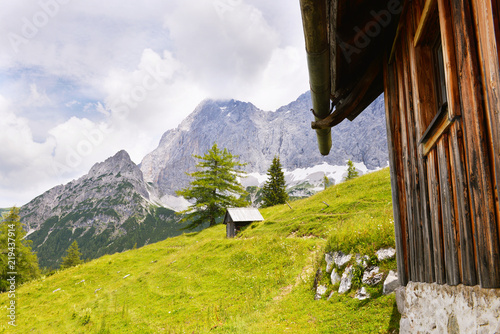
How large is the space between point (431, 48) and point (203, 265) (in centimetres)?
1944

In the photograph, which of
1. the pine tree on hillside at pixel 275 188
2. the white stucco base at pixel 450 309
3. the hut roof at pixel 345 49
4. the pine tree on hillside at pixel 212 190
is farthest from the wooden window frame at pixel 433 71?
the pine tree on hillside at pixel 275 188

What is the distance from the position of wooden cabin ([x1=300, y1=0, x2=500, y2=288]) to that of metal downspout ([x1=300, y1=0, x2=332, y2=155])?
1 cm

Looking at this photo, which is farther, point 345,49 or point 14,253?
point 14,253

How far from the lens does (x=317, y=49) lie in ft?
13.4

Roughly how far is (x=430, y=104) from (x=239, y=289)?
13.0 m

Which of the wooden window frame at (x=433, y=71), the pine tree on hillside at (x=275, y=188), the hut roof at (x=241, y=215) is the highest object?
the pine tree on hillside at (x=275, y=188)

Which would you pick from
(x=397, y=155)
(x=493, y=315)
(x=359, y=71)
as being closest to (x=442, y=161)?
(x=493, y=315)

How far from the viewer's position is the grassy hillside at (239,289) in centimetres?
967

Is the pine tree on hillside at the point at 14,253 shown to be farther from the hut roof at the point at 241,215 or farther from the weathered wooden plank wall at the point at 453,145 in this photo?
the weathered wooden plank wall at the point at 453,145

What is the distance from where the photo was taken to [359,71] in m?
6.54

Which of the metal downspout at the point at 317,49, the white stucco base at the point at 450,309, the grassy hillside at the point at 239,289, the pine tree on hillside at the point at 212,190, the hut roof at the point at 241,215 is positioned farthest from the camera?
the pine tree on hillside at the point at 212,190

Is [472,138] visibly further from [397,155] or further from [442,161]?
[397,155]

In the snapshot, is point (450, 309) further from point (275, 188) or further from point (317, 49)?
point (275, 188)

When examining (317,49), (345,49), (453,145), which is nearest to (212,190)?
(345,49)
